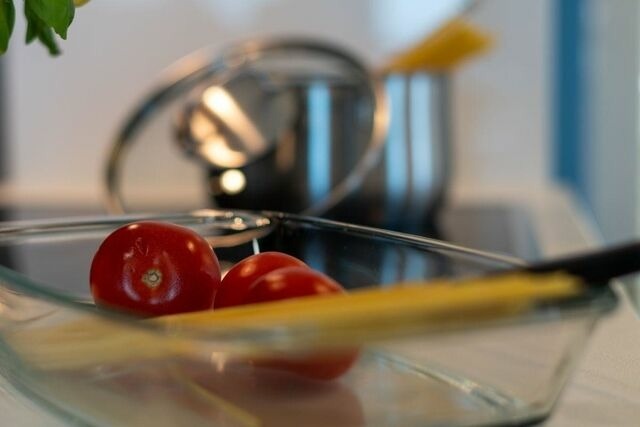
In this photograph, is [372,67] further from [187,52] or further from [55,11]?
[55,11]

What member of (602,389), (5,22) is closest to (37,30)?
(5,22)

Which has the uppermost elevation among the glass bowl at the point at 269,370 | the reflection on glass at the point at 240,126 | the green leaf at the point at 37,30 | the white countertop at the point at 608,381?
the green leaf at the point at 37,30

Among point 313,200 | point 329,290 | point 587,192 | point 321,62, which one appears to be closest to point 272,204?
point 313,200

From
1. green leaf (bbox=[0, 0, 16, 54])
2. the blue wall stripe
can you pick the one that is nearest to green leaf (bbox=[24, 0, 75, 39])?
green leaf (bbox=[0, 0, 16, 54])

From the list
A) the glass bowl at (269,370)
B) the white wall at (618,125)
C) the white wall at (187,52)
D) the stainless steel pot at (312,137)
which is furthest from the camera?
the white wall at (618,125)

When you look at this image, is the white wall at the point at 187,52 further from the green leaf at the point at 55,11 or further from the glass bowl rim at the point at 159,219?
the green leaf at the point at 55,11

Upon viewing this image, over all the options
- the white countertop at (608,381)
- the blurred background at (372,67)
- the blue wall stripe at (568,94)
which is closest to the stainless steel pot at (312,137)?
the blurred background at (372,67)

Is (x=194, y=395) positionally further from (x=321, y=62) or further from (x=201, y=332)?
(x=321, y=62)
